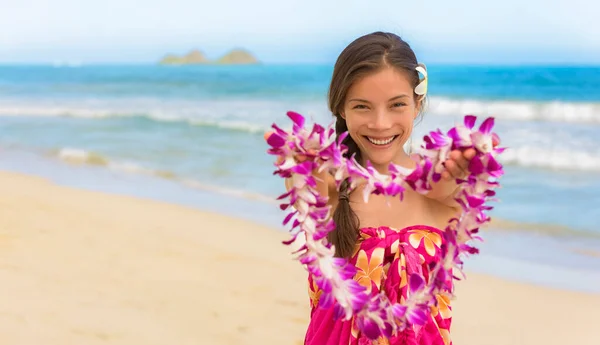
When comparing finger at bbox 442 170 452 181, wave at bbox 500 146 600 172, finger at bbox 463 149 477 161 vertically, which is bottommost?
wave at bbox 500 146 600 172

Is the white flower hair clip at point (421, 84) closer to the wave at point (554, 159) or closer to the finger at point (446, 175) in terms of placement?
the finger at point (446, 175)

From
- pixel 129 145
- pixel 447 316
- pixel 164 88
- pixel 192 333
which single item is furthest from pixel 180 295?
pixel 164 88

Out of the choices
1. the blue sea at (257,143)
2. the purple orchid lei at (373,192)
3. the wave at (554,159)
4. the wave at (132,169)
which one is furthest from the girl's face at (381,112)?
the wave at (554,159)

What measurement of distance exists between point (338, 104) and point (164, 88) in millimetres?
25490

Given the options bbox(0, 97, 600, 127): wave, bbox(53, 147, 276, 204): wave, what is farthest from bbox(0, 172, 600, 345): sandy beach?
bbox(0, 97, 600, 127): wave

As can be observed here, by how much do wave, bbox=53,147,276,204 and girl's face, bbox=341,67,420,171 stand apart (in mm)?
5158

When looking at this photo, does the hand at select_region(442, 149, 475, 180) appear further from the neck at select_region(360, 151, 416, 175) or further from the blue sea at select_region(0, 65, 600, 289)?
the blue sea at select_region(0, 65, 600, 289)

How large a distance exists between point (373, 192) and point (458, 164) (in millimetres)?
291

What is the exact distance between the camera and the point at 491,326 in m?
4.85

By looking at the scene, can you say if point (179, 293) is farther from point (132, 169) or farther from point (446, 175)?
point (132, 169)

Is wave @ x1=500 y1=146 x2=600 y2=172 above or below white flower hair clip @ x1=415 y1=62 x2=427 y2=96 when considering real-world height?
below

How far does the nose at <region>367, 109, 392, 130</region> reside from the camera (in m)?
2.68

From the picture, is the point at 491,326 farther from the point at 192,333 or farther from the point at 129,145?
the point at 129,145

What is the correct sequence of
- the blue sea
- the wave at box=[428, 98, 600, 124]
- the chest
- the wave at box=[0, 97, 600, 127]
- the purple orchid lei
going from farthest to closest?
1. the wave at box=[0, 97, 600, 127]
2. the wave at box=[428, 98, 600, 124]
3. the blue sea
4. the chest
5. the purple orchid lei
